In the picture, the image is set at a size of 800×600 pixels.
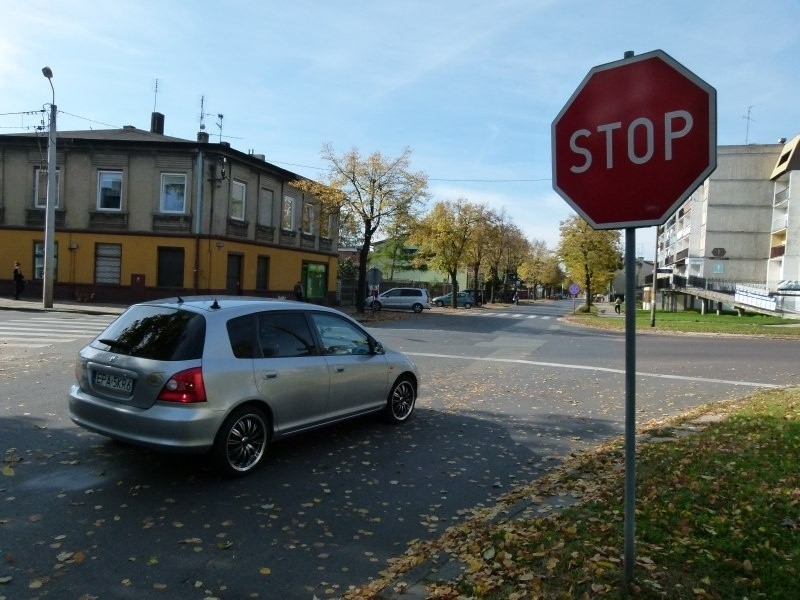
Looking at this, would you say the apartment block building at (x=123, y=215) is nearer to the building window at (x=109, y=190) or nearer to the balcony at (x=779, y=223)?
the building window at (x=109, y=190)

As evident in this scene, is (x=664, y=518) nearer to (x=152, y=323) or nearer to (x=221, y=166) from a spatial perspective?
(x=152, y=323)

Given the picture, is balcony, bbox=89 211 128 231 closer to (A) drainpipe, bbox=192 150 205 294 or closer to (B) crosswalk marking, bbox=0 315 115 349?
(A) drainpipe, bbox=192 150 205 294

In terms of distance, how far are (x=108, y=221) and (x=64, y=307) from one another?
6.00m

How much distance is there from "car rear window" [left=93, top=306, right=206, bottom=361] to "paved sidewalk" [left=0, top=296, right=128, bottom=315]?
19.8 m

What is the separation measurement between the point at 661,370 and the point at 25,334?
619 inches

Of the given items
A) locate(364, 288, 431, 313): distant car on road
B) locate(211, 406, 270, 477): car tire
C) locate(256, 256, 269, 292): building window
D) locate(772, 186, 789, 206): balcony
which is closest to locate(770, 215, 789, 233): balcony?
locate(772, 186, 789, 206): balcony

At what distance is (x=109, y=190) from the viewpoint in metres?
29.5

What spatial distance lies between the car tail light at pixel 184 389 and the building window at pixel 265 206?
94.7 ft

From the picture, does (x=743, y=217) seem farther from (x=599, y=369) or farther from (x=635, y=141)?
(x=635, y=141)

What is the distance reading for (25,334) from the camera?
15.3 meters

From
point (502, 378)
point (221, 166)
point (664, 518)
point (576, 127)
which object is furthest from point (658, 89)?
point (221, 166)

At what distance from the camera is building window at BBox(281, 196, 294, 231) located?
115 ft

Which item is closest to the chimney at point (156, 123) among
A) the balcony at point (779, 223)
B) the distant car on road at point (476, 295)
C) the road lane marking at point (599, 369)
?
the road lane marking at point (599, 369)

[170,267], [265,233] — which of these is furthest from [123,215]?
[265,233]
